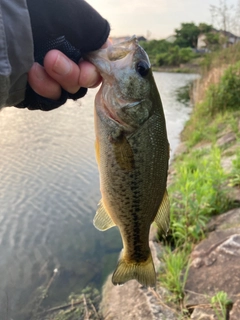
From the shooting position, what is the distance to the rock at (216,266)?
138 inches

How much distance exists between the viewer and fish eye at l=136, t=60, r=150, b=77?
1861 millimetres

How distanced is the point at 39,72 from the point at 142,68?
54cm

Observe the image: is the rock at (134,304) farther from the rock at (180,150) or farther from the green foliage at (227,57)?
the green foliage at (227,57)

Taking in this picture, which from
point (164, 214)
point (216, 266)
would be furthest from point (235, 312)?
point (164, 214)

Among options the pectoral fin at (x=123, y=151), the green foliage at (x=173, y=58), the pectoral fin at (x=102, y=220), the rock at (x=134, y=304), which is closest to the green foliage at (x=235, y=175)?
the rock at (x=134, y=304)

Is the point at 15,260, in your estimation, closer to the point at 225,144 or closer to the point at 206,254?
the point at 206,254

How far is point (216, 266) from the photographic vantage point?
12.6ft

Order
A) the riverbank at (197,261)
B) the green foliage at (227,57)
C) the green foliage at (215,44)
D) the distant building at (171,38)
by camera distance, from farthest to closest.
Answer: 1. the distant building at (171,38)
2. the green foliage at (215,44)
3. the green foliage at (227,57)
4. the riverbank at (197,261)

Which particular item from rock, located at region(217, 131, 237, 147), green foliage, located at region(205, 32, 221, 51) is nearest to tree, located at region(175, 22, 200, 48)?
green foliage, located at region(205, 32, 221, 51)

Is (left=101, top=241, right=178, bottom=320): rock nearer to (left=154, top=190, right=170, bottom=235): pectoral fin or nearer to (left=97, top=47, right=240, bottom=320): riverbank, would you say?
(left=97, top=47, right=240, bottom=320): riverbank

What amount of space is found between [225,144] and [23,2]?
7.64 metres

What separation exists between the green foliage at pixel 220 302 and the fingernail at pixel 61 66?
2.51m

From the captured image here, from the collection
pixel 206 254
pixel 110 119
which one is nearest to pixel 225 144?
pixel 206 254

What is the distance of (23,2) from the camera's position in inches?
58.7
